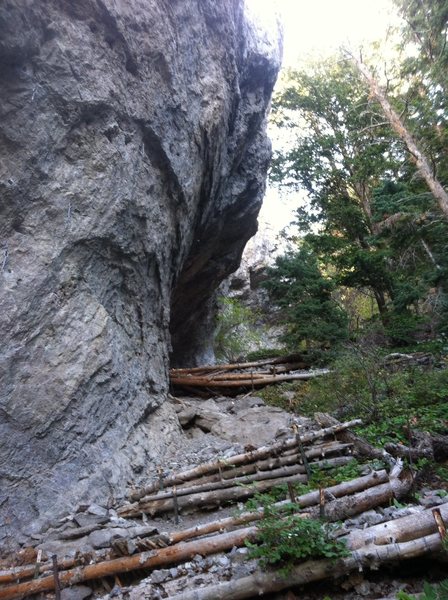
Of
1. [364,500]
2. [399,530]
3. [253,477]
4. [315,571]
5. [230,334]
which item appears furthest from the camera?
[230,334]

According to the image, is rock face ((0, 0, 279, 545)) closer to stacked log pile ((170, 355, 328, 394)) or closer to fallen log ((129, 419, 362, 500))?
fallen log ((129, 419, 362, 500))

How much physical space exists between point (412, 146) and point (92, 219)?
11.6m

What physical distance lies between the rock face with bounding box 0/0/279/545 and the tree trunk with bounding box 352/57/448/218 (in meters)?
6.66

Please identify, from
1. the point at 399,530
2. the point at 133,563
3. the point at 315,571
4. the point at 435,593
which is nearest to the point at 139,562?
the point at 133,563

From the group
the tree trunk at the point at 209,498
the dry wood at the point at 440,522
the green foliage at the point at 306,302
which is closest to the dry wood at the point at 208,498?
the tree trunk at the point at 209,498

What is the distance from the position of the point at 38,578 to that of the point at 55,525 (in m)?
1.36

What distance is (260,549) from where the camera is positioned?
4.14 m

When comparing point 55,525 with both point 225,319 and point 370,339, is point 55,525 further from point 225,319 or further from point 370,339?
point 225,319

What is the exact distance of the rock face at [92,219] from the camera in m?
6.61

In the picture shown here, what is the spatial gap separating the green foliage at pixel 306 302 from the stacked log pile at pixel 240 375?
0.82 m

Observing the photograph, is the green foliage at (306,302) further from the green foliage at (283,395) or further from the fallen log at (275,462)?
the fallen log at (275,462)

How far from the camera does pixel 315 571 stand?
3.92 meters

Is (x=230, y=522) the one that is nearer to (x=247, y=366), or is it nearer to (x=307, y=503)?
(x=307, y=503)

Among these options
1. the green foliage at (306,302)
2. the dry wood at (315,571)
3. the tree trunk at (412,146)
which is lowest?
the dry wood at (315,571)
